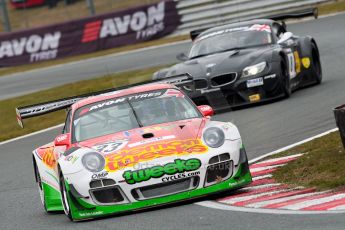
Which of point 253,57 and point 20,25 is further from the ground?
point 253,57

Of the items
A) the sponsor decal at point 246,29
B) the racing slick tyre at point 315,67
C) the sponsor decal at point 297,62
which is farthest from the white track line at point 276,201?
the racing slick tyre at point 315,67

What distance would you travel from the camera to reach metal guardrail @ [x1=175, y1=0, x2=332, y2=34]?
30000 millimetres

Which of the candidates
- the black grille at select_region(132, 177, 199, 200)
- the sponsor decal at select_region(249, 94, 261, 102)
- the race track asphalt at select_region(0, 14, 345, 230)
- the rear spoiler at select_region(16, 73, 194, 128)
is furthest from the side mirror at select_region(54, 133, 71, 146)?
the sponsor decal at select_region(249, 94, 261, 102)

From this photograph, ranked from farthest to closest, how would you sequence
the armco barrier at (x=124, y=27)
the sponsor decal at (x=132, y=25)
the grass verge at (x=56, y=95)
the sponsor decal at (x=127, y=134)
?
the sponsor decal at (x=132, y=25), the armco barrier at (x=124, y=27), the grass verge at (x=56, y=95), the sponsor decal at (x=127, y=134)

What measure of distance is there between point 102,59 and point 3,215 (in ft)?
67.5

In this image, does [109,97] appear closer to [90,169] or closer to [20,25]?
[90,169]

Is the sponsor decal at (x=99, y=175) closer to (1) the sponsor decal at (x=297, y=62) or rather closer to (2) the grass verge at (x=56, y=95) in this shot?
(1) the sponsor decal at (x=297, y=62)

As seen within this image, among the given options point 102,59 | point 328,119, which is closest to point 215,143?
point 328,119

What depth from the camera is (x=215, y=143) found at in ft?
28.5

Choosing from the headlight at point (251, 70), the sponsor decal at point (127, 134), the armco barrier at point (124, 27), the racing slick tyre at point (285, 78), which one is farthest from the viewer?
the armco barrier at point (124, 27)

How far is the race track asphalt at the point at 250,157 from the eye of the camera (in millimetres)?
7422

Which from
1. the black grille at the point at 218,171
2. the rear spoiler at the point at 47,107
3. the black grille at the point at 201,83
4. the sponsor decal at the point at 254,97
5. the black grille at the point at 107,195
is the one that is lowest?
the sponsor decal at the point at 254,97

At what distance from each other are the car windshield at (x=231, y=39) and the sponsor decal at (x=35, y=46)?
52.8 feet

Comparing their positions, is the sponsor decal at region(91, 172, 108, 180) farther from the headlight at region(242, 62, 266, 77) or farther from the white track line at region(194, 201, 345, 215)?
the headlight at region(242, 62, 266, 77)
